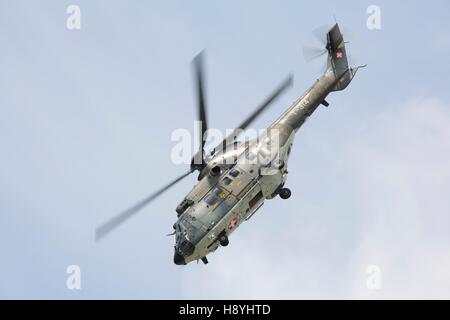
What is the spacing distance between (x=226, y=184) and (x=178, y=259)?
5376 mm

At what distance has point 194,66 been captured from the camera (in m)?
42.4

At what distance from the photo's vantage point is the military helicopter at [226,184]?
44.2m

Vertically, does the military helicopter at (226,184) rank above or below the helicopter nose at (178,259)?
above

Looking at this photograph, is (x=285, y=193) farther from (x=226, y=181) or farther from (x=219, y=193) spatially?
(x=219, y=193)

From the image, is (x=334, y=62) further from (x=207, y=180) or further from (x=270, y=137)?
(x=207, y=180)

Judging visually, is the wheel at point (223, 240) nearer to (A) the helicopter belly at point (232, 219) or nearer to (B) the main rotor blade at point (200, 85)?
(A) the helicopter belly at point (232, 219)

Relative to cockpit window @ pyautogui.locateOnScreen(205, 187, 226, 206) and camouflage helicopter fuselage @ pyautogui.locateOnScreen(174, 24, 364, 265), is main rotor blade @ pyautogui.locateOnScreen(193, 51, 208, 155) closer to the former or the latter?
camouflage helicopter fuselage @ pyautogui.locateOnScreen(174, 24, 364, 265)

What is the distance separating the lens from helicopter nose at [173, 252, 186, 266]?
44.2 meters

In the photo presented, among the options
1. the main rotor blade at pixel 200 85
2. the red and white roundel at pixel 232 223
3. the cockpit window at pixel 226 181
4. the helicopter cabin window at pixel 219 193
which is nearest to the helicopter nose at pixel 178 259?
the red and white roundel at pixel 232 223

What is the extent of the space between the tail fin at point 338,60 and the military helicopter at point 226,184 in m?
4.91

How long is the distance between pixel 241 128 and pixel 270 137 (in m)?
4.01
